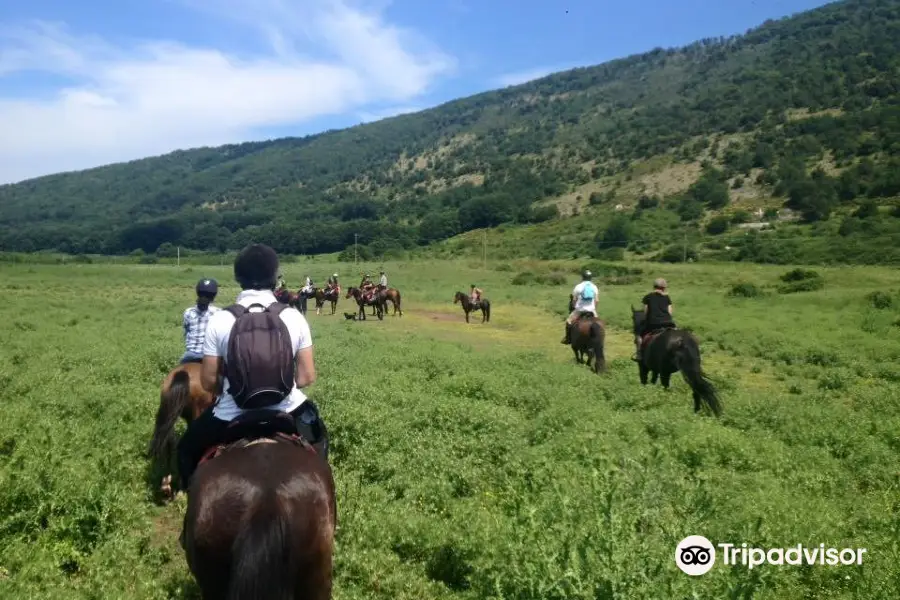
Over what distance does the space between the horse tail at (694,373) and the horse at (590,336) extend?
324 cm

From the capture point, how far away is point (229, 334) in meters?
4.13

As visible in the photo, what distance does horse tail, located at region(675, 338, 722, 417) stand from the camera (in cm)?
1102

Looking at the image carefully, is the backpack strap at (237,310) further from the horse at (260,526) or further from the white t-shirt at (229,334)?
the horse at (260,526)

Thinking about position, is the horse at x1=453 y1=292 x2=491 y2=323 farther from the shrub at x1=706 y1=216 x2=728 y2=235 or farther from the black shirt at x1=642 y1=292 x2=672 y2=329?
the shrub at x1=706 y1=216 x2=728 y2=235

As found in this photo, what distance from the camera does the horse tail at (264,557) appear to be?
10.8 ft

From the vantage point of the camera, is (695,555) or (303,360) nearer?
(695,555)

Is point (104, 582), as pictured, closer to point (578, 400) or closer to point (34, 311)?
point (578, 400)

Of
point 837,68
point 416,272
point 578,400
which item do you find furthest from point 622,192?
point 578,400

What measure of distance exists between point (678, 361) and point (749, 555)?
306 inches

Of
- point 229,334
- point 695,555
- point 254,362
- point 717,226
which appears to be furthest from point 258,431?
point 717,226

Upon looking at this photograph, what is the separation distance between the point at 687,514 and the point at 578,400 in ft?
17.7

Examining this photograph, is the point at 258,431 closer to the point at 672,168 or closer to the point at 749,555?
the point at 749,555

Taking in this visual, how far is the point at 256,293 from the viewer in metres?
4.40

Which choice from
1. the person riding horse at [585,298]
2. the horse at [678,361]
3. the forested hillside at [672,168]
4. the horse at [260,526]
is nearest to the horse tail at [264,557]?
the horse at [260,526]
